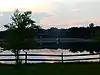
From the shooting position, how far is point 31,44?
1014 inches

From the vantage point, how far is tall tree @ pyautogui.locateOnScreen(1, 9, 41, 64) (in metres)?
25.1

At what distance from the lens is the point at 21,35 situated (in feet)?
83.6

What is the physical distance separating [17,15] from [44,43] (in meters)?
16.4

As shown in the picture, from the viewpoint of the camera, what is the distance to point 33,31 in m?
25.5

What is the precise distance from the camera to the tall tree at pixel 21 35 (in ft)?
82.3

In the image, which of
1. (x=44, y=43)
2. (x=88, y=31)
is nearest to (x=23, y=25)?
(x=44, y=43)

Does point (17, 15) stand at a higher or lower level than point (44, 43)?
higher

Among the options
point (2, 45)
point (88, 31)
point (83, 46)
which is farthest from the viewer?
point (88, 31)
